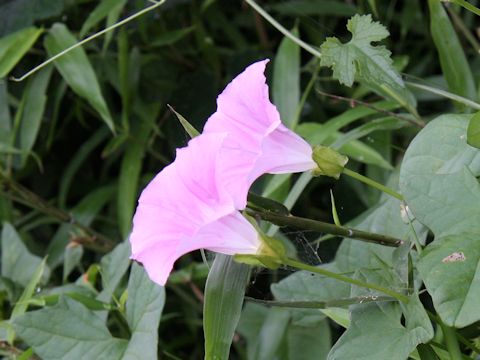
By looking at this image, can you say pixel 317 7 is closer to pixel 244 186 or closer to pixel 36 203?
pixel 36 203

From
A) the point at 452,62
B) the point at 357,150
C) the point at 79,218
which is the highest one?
the point at 452,62

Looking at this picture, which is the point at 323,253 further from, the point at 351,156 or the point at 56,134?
the point at 56,134

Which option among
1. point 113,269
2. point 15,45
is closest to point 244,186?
point 113,269

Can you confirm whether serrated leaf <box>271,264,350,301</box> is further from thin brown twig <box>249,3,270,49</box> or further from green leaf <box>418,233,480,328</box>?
thin brown twig <box>249,3,270,49</box>

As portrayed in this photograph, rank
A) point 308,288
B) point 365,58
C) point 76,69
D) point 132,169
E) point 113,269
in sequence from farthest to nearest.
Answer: point 132,169 < point 76,69 < point 113,269 < point 308,288 < point 365,58

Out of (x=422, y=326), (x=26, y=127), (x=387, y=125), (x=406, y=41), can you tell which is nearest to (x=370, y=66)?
(x=422, y=326)

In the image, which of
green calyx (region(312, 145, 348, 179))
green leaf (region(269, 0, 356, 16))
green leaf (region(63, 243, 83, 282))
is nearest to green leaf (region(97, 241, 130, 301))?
green leaf (region(63, 243, 83, 282))
